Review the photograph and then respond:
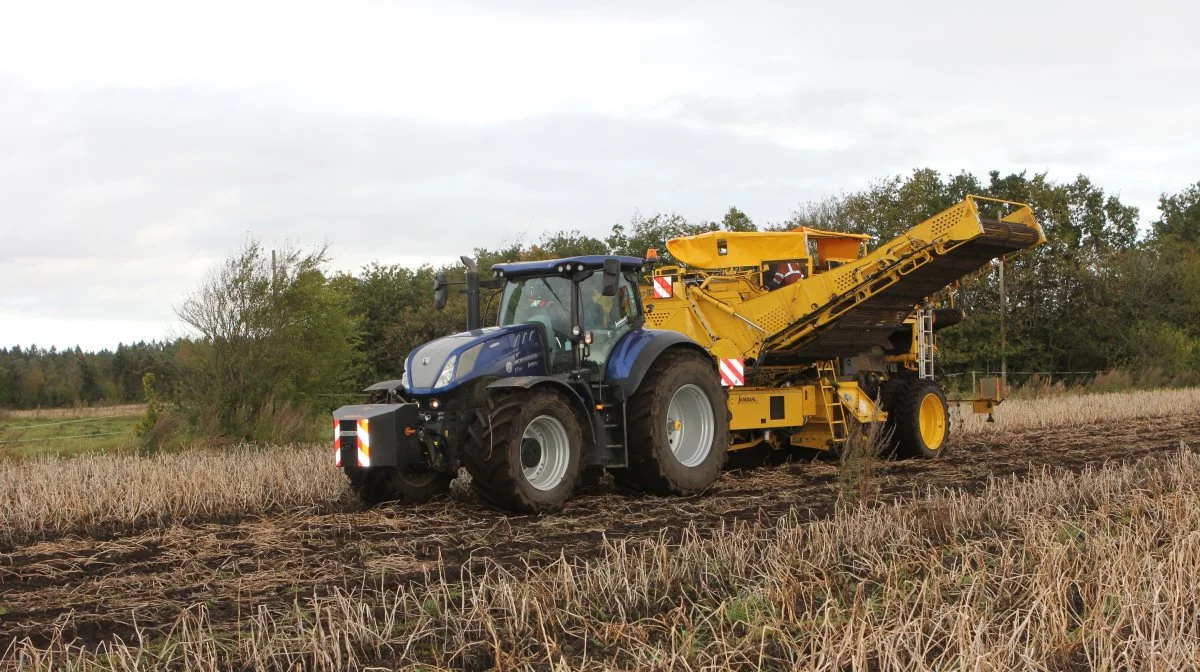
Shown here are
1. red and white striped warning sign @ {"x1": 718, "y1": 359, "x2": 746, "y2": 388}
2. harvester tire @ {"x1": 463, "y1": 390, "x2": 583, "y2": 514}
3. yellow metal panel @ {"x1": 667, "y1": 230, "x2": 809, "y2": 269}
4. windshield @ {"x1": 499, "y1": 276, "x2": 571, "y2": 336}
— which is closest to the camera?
harvester tire @ {"x1": 463, "y1": 390, "x2": 583, "y2": 514}

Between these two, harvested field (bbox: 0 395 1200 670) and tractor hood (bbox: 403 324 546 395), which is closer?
harvested field (bbox: 0 395 1200 670)

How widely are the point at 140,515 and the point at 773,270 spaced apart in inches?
282

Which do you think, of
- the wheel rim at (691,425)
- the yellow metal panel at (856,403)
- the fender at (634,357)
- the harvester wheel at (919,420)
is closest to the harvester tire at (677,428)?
the wheel rim at (691,425)

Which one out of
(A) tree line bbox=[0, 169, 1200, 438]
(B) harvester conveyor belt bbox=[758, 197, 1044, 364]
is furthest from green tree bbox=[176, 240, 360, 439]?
(B) harvester conveyor belt bbox=[758, 197, 1044, 364]

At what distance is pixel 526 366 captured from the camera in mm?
9289

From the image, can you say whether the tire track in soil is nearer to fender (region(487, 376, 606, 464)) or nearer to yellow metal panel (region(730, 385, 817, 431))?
fender (region(487, 376, 606, 464))

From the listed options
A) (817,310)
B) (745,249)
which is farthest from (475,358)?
(745,249)

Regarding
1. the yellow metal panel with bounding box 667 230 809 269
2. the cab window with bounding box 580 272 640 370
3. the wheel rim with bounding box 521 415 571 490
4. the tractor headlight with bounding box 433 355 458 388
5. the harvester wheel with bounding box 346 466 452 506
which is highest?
the yellow metal panel with bounding box 667 230 809 269

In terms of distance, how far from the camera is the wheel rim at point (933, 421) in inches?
534

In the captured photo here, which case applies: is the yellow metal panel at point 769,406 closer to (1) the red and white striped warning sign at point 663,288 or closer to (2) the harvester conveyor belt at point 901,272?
(2) the harvester conveyor belt at point 901,272

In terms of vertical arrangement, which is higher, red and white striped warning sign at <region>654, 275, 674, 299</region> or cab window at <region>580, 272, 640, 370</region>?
red and white striped warning sign at <region>654, 275, 674, 299</region>

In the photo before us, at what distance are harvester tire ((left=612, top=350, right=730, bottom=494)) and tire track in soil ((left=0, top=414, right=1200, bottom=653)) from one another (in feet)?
0.64

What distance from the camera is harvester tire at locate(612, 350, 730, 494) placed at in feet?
30.7

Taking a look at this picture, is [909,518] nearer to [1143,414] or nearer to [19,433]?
[19,433]
